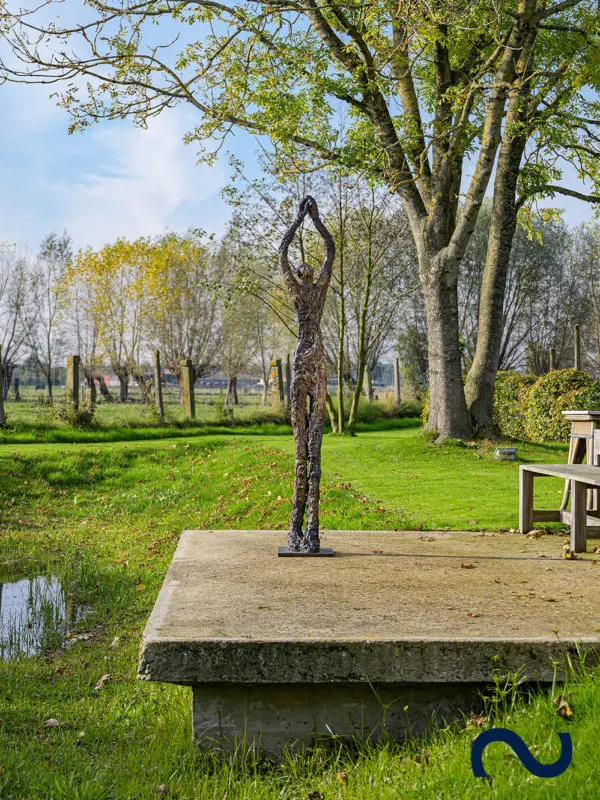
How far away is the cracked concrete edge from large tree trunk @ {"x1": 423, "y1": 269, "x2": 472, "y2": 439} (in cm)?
1170

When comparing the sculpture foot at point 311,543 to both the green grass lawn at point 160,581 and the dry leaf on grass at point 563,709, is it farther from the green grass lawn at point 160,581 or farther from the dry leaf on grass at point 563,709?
the dry leaf on grass at point 563,709

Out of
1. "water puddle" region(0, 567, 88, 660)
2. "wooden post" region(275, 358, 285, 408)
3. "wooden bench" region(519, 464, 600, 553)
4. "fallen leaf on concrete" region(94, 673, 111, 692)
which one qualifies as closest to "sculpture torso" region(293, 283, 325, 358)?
"wooden bench" region(519, 464, 600, 553)

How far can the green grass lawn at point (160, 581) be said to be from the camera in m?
3.79

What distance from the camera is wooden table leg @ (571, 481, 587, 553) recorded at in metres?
6.86

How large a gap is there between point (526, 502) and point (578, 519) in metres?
1.24

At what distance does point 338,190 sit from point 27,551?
14.5 meters

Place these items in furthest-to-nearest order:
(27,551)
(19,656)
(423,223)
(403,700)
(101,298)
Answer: (101,298)
(423,223)
(27,551)
(19,656)
(403,700)

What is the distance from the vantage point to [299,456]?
6.84 m

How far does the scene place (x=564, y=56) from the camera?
17.1m

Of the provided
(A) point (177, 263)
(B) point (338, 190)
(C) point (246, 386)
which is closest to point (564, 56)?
(B) point (338, 190)

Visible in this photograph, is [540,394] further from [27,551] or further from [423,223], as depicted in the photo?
[27,551]

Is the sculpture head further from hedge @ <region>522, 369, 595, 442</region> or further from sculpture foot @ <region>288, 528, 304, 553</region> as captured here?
hedge @ <region>522, 369, 595, 442</region>

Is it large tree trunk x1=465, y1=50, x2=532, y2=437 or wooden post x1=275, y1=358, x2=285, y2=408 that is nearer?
large tree trunk x1=465, y1=50, x2=532, y2=437
